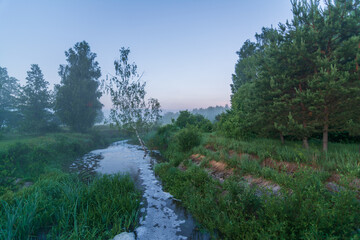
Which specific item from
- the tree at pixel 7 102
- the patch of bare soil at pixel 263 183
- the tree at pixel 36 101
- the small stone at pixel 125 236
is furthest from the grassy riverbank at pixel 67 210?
the tree at pixel 7 102

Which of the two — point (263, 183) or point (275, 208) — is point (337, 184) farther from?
point (275, 208)

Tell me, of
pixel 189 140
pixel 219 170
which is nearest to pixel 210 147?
pixel 189 140

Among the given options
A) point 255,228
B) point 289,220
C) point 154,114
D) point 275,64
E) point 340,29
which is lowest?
point 255,228

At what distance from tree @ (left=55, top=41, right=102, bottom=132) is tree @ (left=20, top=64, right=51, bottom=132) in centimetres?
200

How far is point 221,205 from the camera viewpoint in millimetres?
5965

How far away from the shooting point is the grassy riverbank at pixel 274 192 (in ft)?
11.8

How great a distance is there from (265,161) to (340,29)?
8152 millimetres

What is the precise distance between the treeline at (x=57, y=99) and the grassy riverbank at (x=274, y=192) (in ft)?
94.0

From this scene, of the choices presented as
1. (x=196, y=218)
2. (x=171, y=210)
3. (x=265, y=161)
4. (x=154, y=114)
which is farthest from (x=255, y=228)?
(x=154, y=114)

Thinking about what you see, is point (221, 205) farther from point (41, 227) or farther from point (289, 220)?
point (41, 227)

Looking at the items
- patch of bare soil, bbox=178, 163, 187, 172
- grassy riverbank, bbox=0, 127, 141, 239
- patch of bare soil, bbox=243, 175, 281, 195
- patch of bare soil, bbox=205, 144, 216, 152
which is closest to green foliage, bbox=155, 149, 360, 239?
patch of bare soil, bbox=243, 175, 281, 195

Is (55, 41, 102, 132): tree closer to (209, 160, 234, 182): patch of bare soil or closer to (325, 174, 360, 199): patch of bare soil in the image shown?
(209, 160, 234, 182): patch of bare soil

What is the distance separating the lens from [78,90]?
31.2 metres

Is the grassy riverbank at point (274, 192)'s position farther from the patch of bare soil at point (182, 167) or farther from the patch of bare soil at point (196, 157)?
the patch of bare soil at point (196, 157)
